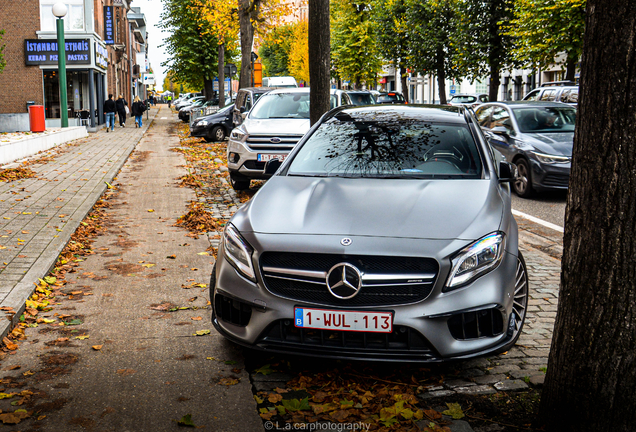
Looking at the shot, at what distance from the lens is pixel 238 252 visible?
408 cm

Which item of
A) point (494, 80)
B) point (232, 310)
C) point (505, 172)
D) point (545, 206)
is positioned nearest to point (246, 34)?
point (494, 80)

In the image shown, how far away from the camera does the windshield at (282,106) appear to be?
12891 mm

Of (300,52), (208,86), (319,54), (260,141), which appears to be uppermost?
(300,52)

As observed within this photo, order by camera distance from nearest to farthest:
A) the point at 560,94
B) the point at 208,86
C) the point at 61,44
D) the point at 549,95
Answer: the point at 560,94
the point at 549,95
the point at 61,44
the point at 208,86

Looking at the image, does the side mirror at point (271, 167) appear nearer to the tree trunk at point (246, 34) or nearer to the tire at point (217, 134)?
the tire at point (217, 134)

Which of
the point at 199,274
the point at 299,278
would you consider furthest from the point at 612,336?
the point at 199,274

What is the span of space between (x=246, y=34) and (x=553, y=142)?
61.6 ft

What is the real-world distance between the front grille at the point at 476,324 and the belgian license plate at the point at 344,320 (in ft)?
1.16

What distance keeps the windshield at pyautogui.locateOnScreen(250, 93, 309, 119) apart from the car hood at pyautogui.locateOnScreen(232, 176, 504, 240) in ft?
27.0

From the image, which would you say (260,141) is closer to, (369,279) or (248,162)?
A: (248,162)

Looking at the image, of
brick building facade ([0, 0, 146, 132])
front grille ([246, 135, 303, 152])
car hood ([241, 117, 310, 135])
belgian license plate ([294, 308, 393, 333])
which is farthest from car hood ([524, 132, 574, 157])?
brick building facade ([0, 0, 146, 132])

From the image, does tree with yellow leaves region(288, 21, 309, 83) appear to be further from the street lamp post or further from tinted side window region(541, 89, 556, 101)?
tinted side window region(541, 89, 556, 101)

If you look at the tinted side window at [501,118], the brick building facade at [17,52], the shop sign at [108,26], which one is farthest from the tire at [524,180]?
the shop sign at [108,26]

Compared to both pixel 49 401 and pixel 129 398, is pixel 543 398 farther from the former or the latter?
pixel 49 401
